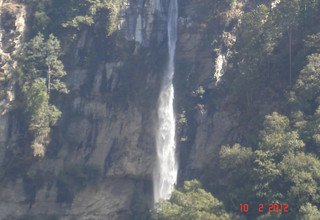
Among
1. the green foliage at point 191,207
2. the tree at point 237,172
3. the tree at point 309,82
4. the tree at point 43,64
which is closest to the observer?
the green foliage at point 191,207

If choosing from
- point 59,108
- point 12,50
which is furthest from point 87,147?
point 12,50

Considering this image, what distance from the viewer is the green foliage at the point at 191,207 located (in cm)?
2689

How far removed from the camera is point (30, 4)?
38.6 meters

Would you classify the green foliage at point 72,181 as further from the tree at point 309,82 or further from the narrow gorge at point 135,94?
the tree at point 309,82

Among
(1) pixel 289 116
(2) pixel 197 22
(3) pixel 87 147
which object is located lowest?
(3) pixel 87 147

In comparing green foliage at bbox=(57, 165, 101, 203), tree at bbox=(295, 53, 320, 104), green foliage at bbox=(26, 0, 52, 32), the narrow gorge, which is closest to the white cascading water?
the narrow gorge

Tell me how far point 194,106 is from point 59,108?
8.56 meters

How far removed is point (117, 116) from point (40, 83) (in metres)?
5.31

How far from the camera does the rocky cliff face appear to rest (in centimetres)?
3522

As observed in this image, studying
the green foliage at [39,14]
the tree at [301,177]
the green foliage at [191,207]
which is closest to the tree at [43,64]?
the green foliage at [39,14]

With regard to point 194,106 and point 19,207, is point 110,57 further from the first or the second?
point 19,207

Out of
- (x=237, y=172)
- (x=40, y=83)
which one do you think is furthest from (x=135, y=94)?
(x=237, y=172)

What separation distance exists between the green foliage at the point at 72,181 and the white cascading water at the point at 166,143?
386cm

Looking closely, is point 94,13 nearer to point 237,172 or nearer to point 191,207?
point 237,172
